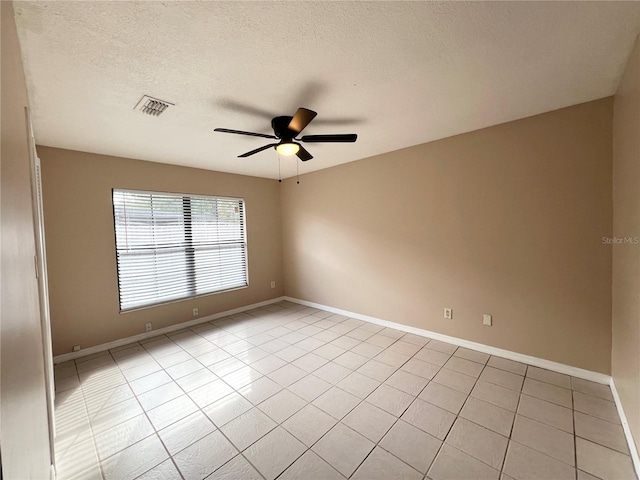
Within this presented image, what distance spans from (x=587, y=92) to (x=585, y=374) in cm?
243

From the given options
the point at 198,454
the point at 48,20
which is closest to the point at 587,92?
the point at 48,20

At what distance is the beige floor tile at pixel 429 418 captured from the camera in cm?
184

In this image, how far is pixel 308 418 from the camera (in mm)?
1976

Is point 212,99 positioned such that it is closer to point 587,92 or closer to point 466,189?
point 466,189

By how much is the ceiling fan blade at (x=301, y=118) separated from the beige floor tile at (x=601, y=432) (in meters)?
2.90

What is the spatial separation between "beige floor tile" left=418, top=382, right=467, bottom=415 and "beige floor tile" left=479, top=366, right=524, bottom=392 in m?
0.41

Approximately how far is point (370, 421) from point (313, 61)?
8.33 feet

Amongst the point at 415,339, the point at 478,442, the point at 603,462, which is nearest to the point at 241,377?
the point at 478,442

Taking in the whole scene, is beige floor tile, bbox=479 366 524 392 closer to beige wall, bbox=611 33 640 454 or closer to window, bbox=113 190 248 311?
beige wall, bbox=611 33 640 454

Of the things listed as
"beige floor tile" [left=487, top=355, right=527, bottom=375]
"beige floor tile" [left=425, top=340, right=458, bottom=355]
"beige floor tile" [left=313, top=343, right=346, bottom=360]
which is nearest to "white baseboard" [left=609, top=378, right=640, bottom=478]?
"beige floor tile" [left=487, top=355, right=527, bottom=375]

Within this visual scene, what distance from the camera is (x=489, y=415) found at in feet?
6.43

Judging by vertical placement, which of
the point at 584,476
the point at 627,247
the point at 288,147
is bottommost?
the point at 584,476

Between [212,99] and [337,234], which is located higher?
[212,99]

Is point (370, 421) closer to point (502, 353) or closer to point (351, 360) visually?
point (351, 360)
